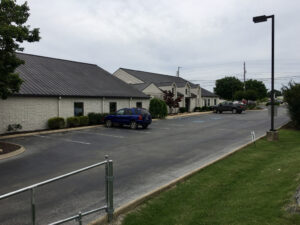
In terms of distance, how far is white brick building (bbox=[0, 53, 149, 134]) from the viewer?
57.3 feet

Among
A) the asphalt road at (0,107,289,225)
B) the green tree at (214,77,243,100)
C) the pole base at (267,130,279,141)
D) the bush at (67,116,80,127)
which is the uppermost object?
the green tree at (214,77,243,100)

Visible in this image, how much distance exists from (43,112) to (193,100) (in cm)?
3161

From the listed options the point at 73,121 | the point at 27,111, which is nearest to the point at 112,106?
the point at 73,121

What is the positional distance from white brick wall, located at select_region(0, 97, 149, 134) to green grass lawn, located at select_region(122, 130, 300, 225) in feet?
48.1

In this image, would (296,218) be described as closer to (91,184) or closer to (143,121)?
(91,184)

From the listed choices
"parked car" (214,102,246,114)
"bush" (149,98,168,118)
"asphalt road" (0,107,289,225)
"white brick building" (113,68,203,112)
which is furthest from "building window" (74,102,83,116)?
"parked car" (214,102,246,114)

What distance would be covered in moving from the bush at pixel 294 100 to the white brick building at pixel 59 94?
15.5m

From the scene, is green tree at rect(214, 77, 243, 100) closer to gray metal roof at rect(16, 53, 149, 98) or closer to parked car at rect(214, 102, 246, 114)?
parked car at rect(214, 102, 246, 114)

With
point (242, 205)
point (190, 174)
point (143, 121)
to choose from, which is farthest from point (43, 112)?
point (242, 205)

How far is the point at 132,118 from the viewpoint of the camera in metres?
19.3

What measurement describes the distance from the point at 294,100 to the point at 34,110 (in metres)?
19.3

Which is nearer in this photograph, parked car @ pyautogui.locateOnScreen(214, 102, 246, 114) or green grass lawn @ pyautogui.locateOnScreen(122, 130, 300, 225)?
green grass lawn @ pyautogui.locateOnScreen(122, 130, 300, 225)

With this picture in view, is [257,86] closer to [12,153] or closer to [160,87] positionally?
[160,87]

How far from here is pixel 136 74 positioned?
139 feet
